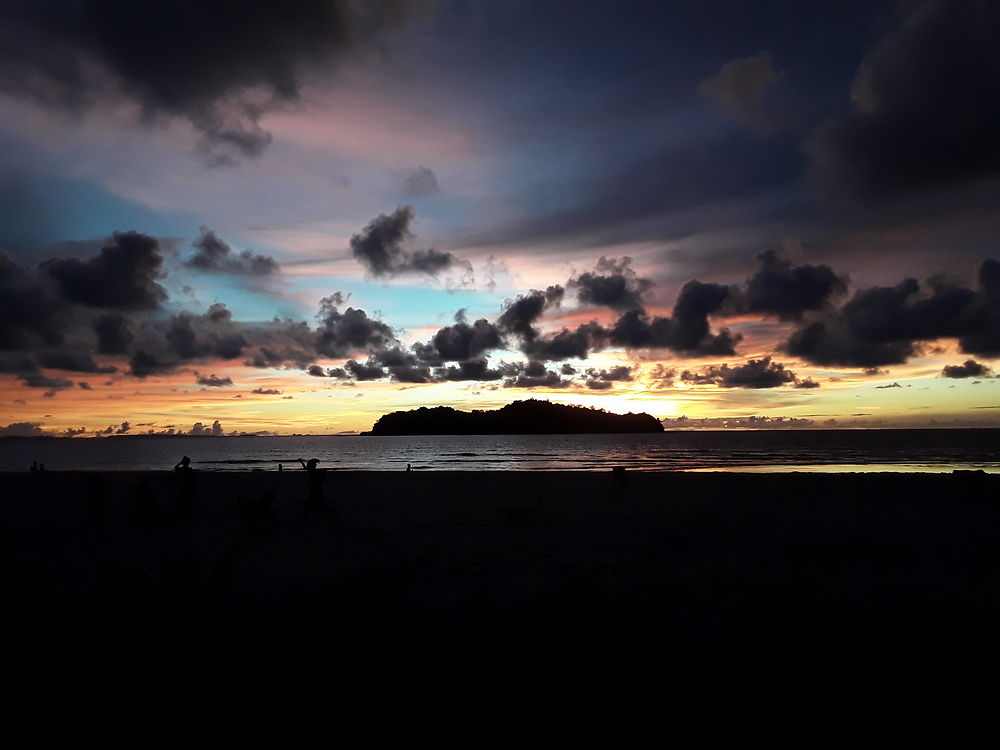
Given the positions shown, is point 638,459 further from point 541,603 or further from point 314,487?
point 541,603

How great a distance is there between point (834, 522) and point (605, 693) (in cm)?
1691

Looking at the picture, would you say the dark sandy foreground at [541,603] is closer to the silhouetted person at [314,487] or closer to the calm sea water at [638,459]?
the silhouetted person at [314,487]

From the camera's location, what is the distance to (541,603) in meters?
11.0

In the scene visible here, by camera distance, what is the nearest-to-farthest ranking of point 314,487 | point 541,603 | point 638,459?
point 541,603 < point 314,487 < point 638,459

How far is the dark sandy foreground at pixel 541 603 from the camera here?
7312 millimetres

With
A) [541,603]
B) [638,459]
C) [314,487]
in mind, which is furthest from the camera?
[638,459]

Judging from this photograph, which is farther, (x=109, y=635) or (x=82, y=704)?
(x=109, y=635)

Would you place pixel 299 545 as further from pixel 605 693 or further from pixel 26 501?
pixel 26 501

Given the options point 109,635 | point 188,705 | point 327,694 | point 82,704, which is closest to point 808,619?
point 327,694

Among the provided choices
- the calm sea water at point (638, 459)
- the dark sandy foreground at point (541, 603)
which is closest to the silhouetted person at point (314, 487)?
the dark sandy foreground at point (541, 603)

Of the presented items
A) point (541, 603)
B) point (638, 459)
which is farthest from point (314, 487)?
point (638, 459)

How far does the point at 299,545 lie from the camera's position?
1653 centimetres

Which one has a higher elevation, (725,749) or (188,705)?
(188,705)

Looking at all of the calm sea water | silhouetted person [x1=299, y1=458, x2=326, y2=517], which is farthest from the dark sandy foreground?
the calm sea water
